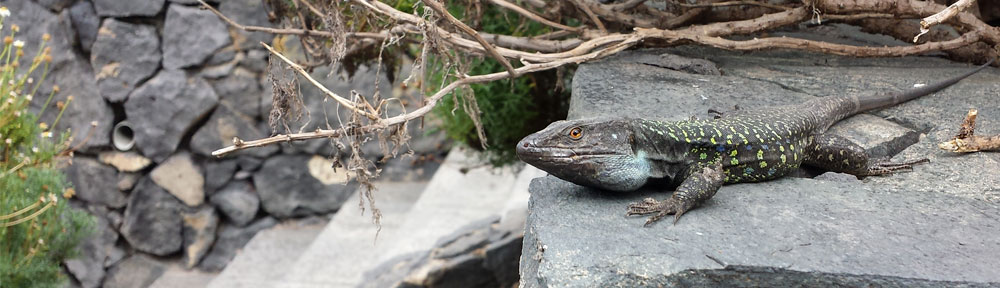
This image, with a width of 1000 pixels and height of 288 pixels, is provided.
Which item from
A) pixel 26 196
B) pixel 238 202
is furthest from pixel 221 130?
pixel 26 196

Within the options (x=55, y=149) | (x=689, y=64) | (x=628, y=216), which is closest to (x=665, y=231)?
(x=628, y=216)

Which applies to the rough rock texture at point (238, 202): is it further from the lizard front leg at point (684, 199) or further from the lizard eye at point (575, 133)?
the lizard front leg at point (684, 199)

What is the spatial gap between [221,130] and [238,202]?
76 cm

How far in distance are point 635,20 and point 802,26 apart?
4.14 feet

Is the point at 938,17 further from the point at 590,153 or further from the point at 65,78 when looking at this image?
the point at 65,78

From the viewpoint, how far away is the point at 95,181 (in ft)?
26.3

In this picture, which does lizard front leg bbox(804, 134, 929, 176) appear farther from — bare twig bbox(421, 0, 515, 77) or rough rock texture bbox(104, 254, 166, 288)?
rough rock texture bbox(104, 254, 166, 288)

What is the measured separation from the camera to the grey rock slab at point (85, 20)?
7.64m

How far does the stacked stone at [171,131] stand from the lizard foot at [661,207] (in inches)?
216

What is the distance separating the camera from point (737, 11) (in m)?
4.53

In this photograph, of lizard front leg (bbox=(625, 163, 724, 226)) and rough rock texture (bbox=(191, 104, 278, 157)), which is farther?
rough rock texture (bbox=(191, 104, 278, 157))

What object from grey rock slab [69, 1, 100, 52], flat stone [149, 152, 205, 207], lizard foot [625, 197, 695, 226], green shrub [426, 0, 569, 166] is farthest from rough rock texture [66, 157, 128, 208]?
lizard foot [625, 197, 695, 226]

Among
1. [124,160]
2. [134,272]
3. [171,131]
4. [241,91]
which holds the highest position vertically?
[241,91]

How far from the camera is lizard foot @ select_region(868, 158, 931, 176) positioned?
3098 millimetres
